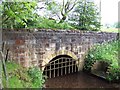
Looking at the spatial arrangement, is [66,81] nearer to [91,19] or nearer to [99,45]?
[99,45]

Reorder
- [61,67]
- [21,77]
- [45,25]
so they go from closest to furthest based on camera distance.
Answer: [21,77] → [45,25] → [61,67]

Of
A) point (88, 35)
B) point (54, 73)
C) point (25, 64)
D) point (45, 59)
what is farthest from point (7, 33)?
point (88, 35)

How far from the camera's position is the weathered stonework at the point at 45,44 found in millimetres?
6281

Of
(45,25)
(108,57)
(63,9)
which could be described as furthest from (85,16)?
(45,25)

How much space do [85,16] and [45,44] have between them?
326 cm

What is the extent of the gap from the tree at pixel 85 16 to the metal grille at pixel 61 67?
1951mm

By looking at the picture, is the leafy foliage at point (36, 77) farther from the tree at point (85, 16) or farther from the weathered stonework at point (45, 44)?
the tree at point (85, 16)

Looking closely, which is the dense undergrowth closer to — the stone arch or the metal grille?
the stone arch

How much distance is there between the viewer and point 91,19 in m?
9.66

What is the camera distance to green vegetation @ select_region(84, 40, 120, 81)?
743cm

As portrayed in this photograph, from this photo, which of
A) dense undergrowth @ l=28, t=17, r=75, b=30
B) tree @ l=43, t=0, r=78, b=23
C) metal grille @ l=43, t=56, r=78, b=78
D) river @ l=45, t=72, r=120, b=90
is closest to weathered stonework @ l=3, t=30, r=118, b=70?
metal grille @ l=43, t=56, r=78, b=78

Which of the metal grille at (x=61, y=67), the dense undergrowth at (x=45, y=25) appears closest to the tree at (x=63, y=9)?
the dense undergrowth at (x=45, y=25)

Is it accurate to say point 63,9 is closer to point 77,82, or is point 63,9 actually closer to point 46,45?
point 46,45

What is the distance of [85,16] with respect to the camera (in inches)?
376
